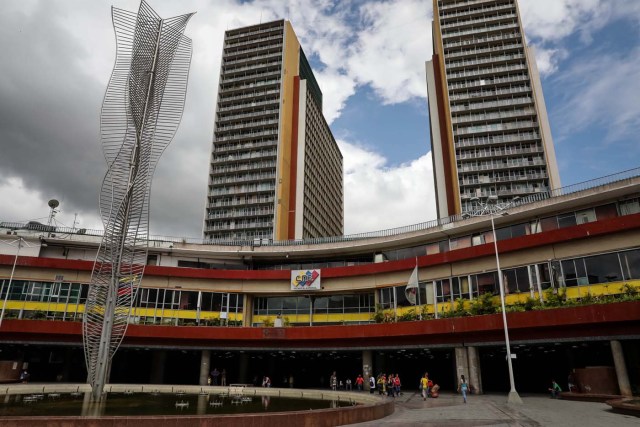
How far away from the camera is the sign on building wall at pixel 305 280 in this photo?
1844 inches

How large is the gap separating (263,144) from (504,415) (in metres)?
75.6

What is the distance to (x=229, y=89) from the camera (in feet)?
312

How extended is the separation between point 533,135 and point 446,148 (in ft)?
46.2

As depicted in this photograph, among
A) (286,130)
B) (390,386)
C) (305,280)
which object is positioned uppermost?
(286,130)

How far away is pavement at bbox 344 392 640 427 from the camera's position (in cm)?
1706

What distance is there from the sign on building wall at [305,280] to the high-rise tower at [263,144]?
35540 mm

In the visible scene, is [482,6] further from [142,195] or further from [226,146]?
[142,195]

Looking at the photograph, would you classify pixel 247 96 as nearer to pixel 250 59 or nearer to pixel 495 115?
pixel 250 59

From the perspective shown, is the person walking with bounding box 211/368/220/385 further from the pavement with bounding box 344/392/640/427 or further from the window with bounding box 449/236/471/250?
the window with bounding box 449/236/471/250

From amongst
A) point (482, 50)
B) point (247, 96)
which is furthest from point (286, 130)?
point (482, 50)

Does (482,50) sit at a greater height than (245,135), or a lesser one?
greater

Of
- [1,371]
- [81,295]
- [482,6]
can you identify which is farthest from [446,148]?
[1,371]

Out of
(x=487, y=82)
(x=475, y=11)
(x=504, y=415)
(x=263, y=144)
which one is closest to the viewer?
(x=504, y=415)

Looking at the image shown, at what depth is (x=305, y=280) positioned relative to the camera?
47125 millimetres
